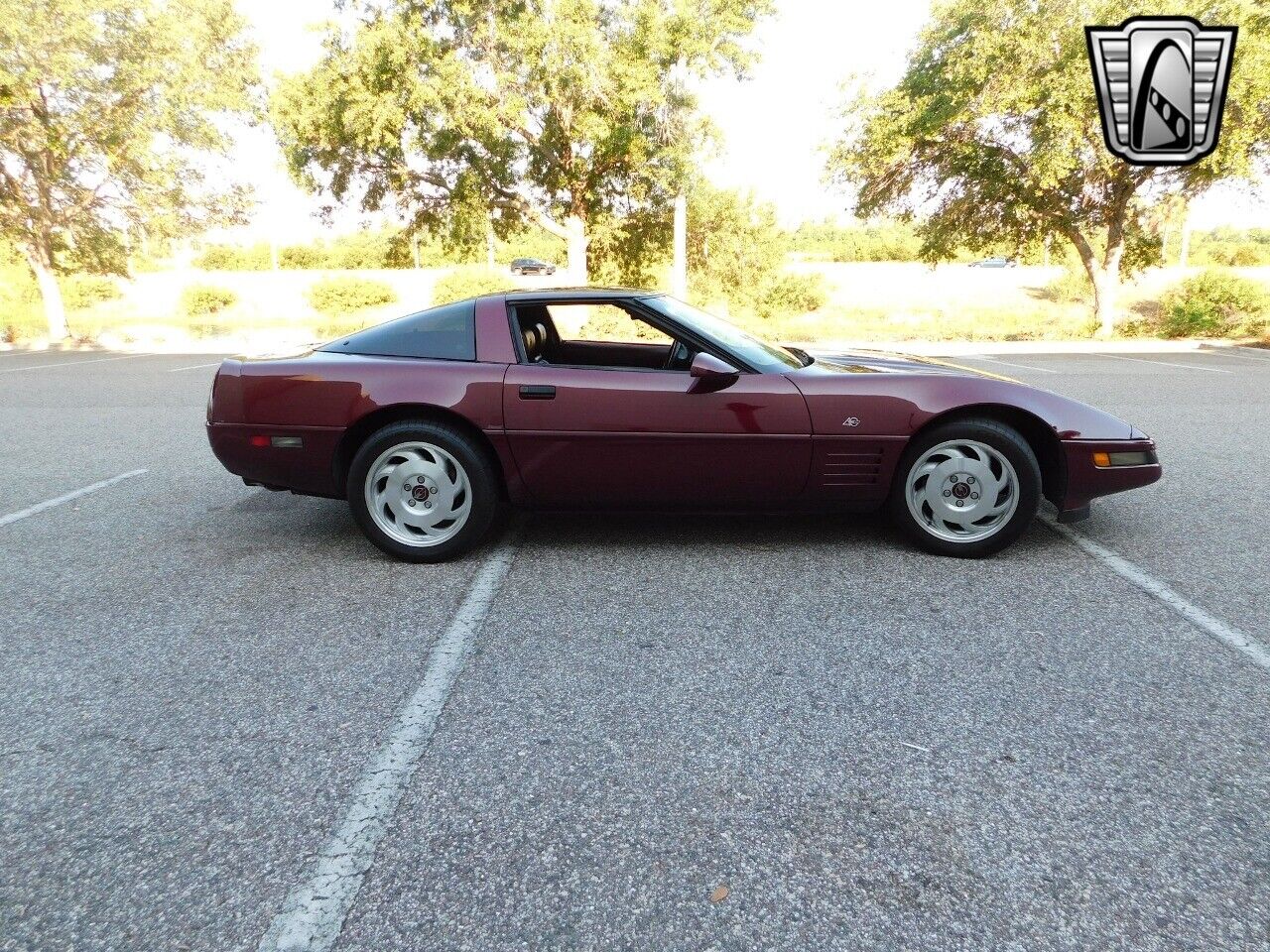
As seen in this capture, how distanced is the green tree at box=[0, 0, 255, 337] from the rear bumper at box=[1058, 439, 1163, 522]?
2115cm

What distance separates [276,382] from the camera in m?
3.91

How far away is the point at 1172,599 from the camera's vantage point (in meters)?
3.39

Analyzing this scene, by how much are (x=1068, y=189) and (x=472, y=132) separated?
12.8 metres

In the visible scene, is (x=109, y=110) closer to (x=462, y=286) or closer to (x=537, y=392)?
(x=462, y=286)

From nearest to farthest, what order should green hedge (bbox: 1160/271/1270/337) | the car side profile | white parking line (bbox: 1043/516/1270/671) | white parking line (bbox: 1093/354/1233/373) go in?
white parking line (bbox: 1043/516/1270/671)
white parking line (bbox: 1093/354/1233/373)
green hedge (bbox: 1160/271/1270/337)
the car side profile

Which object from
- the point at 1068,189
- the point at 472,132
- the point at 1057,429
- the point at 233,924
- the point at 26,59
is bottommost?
the point at 233,924

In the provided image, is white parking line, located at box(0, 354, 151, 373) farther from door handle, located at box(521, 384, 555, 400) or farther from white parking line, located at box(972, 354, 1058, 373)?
white parking line, located at box(972, 354, 1058, 373)

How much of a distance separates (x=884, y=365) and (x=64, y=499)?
4936 millimetres

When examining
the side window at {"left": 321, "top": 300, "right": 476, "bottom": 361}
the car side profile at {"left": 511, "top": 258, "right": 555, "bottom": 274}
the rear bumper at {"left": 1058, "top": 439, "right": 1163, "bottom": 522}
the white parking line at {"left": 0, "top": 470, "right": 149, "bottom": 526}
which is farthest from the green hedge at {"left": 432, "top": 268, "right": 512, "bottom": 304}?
the rear bumper at {"left": 1058, "top": 439, "right": 1163, "bottom": 522}

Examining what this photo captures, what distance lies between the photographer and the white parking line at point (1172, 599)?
2.91 meters

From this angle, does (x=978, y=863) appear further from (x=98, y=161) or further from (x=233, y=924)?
(x=98, y=161)

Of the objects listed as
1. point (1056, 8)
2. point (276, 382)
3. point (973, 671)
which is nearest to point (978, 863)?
point (973, 671)

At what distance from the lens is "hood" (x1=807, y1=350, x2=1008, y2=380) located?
13.1 feet

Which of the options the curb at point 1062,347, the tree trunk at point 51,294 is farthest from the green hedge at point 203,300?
the curb at point 1062,347
